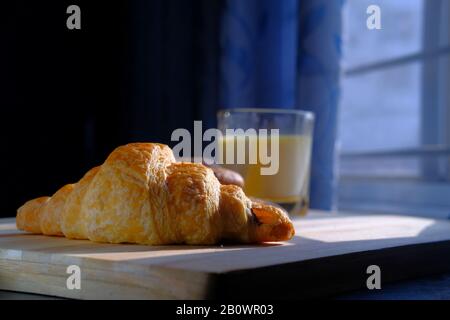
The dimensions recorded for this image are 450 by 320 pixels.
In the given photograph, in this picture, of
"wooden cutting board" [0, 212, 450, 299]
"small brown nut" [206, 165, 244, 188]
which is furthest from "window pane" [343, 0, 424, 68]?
"wooden cutting board" [0, 212, 450, 299]

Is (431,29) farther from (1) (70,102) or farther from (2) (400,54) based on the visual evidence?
(1) (70,102)

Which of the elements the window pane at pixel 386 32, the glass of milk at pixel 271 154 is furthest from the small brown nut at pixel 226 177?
the window pane at pixel 386 32

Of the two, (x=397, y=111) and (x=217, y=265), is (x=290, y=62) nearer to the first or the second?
(x=397, y=111)

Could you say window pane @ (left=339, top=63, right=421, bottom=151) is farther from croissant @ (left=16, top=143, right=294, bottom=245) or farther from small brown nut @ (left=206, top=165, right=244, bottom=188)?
croissant @ (left=16, top=143, right=294, bottom=245)

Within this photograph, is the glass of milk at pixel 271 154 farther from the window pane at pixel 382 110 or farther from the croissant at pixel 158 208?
the window pane at pixel 382 110

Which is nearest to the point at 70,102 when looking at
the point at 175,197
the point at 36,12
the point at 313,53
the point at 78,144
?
the point at 78,144

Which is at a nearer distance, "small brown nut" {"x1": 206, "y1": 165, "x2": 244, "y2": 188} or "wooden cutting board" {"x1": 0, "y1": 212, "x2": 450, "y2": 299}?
"wooden cutting board" {"x1": 0, "y1": 212, "x2": 450, "y2": 299}
